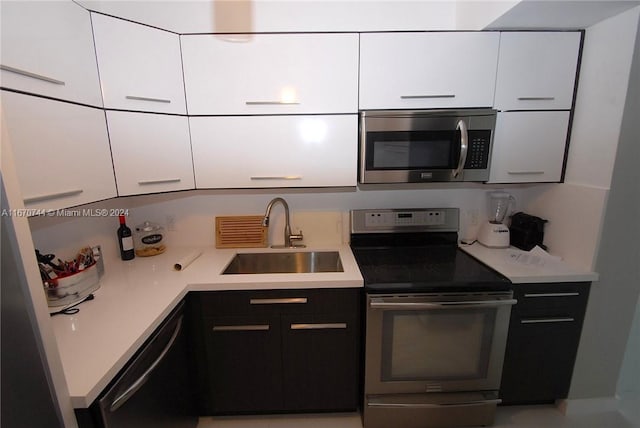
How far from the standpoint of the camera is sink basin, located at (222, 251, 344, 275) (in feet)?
6.13

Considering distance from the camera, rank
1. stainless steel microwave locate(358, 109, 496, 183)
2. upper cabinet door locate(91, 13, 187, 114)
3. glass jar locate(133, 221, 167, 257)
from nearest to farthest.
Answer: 1. upper cabinet door locate(91, 13, 187, 114)
2. stainless steel microwave locate(358, 109, 496, 183)
3. glass jar locate(133, 221, 167, 257)

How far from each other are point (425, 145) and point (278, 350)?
1.39 m

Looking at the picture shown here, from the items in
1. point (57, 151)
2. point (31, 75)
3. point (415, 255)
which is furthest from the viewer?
point (415, 255)

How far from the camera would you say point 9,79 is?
2.72 feet

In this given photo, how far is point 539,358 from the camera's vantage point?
1.55 m

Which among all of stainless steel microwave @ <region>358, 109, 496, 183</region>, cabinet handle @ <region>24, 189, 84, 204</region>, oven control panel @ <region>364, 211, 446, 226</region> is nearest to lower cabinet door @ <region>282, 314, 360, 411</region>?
oven control panel @ <region>364, 211, 446, 226</region>

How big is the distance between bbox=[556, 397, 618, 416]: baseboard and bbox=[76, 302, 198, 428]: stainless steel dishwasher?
2.15 m

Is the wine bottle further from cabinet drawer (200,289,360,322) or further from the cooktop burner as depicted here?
the cooktop burner

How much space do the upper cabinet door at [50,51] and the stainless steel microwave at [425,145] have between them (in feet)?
4.14

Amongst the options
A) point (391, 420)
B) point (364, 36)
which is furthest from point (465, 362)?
point (364, 36)

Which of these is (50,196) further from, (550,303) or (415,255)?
(550,303)

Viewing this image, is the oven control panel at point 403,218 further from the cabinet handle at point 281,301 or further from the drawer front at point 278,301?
the cabinet handle at point 281,301

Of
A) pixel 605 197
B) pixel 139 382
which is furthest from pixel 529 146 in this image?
pixel 139 382

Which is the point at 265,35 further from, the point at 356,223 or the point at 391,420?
the point at 391,420
